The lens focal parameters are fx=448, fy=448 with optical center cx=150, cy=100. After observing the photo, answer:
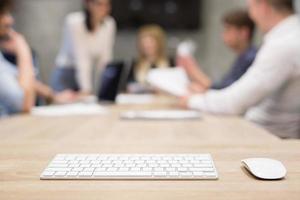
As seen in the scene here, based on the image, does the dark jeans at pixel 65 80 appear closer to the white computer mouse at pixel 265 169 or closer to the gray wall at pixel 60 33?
the gray wall at pixel 60 33

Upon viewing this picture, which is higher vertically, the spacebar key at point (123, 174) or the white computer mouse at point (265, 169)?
the white computer mouse at point (265, 169)

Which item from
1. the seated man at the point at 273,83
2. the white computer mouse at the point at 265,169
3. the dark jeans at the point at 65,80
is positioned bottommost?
the white computer mouse at the point at 265,169

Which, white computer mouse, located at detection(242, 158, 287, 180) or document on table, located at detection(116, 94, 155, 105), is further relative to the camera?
document on table, located at detection(116, 94, 155, 105)

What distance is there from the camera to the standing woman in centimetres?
338

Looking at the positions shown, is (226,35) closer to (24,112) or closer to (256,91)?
(256,91)

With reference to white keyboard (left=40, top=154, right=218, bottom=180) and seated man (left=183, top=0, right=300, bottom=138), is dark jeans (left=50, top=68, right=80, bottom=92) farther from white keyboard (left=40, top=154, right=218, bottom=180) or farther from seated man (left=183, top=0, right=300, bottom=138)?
white keyboard (left=40, top=154, right=218, bottom=180)

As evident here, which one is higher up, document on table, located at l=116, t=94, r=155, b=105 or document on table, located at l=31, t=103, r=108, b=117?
document on table, located at l=116, t=94, r=155, b=105

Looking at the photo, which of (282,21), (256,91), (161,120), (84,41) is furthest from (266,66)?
(84,41)

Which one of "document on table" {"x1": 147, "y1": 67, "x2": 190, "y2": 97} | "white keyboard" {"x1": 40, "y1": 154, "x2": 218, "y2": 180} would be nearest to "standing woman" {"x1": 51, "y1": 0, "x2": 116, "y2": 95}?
"document on table" {"x1": 147, "y1": 67, "x2": 190, "y2": 97}

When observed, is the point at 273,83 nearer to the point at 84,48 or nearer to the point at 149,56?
the point at 84,48

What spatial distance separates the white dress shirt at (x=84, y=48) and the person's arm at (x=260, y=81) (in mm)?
1460

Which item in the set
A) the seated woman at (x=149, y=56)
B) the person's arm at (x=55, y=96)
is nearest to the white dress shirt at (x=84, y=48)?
the person's arm at (x=55, y=96)

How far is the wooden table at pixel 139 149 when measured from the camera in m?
0.78

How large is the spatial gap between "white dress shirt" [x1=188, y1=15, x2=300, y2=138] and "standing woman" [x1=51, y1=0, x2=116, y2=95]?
151cm
